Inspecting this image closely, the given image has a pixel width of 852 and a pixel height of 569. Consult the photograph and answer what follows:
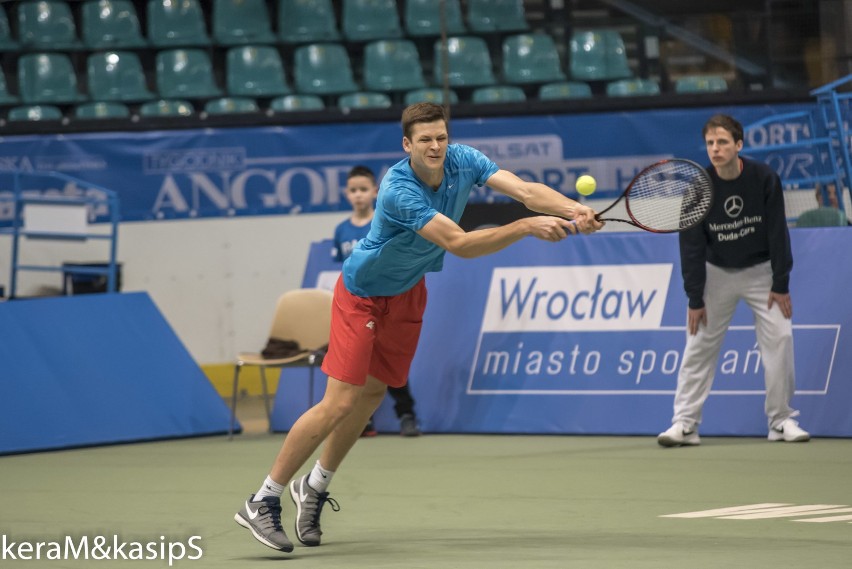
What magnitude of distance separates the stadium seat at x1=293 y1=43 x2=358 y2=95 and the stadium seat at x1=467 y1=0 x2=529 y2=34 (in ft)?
4.67

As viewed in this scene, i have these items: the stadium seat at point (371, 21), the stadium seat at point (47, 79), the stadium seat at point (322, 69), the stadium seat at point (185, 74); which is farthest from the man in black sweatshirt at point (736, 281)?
the stadium seat at point (47, 79)

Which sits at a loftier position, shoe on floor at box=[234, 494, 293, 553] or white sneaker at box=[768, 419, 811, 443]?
shoe on floor at box=[234, 494, 293, 553]

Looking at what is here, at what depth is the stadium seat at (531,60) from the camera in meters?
14.1

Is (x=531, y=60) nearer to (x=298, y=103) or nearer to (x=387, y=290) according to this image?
(x=298, y=103)

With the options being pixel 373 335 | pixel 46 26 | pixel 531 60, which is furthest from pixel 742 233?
pixel 46 26

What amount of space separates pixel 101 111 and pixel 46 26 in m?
1.44

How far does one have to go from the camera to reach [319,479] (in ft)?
18.8

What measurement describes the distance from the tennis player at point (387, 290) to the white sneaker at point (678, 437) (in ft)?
10.3

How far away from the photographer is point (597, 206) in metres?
12.3

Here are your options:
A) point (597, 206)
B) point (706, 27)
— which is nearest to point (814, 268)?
point (597, 206)

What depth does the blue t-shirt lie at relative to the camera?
5.45m

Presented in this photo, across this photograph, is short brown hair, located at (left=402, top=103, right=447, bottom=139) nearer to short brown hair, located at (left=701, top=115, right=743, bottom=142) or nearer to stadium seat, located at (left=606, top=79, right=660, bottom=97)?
short brown hair, located at (left=701, top=115, right=743, bottom=142)

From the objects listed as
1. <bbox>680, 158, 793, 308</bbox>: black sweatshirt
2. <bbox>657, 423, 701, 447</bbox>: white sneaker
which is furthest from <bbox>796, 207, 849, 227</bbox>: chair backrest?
<bbox>657, 423, 701, 447</bbox>: white sneaker

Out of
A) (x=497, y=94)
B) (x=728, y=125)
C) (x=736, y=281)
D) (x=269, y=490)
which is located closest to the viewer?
(x=269, y=490)
